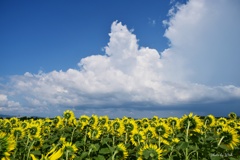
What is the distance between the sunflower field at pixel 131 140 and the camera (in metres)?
6.35

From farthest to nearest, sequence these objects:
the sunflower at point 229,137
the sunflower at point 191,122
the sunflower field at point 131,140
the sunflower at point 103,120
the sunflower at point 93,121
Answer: the sunflower at point 103,120, the sunflower at point 93,121, the sunflower at point 191,122, the sunflower at point 229,137, the sunflower field at point 131,140

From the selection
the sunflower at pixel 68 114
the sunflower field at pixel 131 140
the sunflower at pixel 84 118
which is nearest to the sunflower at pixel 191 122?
the sunflower field at pixel 131 140

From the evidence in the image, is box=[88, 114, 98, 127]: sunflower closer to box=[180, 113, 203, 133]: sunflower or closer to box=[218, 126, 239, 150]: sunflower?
box=[180, 113, 203, 133]: sunflower

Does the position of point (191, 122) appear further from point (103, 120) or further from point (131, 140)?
point (103, 120)

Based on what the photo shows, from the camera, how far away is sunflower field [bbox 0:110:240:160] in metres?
6.35

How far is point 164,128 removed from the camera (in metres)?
8.77

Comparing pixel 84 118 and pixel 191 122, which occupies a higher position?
pixel 84 118

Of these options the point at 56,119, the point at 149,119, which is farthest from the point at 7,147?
the point at 149,119

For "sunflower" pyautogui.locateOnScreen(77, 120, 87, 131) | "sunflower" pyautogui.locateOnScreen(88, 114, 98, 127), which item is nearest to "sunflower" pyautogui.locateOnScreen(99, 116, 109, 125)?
"sunflower" pyautogui.locateOnScreen(88, 114, 98, 127)

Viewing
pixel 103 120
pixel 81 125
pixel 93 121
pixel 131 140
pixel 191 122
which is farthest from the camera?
pixel 103 120

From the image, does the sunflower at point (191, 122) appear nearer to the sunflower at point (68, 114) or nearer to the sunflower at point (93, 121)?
the sunflower at point (93, 121)

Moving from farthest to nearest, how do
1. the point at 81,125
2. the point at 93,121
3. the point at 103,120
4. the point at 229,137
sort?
the point at 103,120 < the point at 93,121 < the point at 81,125 < the point at 229,137

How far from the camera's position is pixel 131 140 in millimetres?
9273

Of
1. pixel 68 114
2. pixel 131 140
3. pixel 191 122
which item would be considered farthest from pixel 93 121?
pixel 191 122
